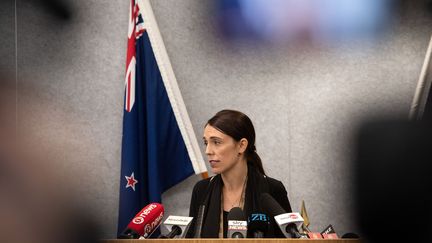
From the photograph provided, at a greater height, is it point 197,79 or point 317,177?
point 197,79

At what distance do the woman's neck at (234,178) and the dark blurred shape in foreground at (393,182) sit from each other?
2.63m

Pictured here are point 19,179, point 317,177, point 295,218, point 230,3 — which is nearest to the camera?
point 19,179

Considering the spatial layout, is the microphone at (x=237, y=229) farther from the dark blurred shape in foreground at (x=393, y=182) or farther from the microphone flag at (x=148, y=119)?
the microphone flag at (x=148, y=119)

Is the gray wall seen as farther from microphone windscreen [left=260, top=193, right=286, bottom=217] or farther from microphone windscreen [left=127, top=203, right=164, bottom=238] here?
microphone windscreen [left=127, top=203, right=164, bottom=238]

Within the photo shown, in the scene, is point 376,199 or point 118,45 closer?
point 376,199

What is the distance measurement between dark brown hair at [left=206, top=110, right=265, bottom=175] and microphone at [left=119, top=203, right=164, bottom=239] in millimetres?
784

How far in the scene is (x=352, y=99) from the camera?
3939 millimetres

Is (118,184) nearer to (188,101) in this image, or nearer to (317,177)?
(188,101)

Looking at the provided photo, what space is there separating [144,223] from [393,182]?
1.88 metres

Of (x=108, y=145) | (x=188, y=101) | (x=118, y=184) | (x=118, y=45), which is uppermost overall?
(x=118, y=45)

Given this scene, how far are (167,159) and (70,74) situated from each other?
928 millimetres

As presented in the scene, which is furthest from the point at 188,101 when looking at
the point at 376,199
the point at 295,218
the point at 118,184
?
the point at 376,199

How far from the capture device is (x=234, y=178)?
10.2 feet

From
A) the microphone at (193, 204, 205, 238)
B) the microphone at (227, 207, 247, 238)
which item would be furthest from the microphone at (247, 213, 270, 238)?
the microphone at (193, 204, 205, 238)
